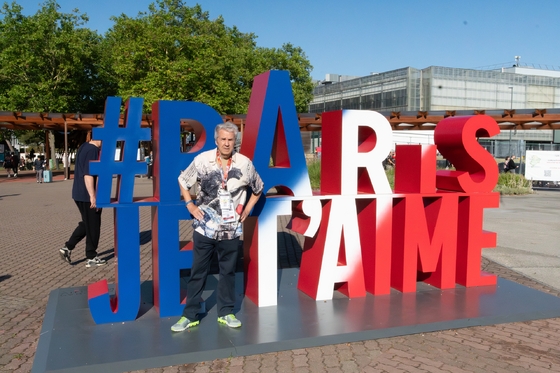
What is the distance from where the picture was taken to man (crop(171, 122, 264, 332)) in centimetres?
440

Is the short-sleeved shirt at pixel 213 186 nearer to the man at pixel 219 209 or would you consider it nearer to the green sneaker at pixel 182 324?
→ the man at pixel 219 209

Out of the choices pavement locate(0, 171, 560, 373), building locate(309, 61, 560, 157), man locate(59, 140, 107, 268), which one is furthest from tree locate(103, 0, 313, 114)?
building locate(309, 61, 560, 157)

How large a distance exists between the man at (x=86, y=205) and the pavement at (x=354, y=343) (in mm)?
223

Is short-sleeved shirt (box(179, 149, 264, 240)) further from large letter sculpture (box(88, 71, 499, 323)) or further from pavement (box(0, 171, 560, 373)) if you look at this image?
pavement (box(0, 171, 560, 373))

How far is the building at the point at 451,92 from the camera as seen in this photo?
6425 centimetres

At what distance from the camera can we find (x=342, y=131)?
5398 mm

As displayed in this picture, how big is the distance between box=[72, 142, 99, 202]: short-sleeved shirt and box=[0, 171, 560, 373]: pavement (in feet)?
3.45

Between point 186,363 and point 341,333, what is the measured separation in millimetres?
1347

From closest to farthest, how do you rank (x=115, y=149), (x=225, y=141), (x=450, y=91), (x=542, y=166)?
(x=225, y=141), (x=115, y=149), (x=542, y=166), (x=450, y=91)

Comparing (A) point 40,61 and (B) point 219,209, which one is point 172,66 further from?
(B) point 219,209

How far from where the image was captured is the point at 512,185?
19938 millimetres

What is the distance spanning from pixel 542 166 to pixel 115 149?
21.7 m

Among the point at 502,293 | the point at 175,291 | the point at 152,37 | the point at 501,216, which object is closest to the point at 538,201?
the point at 501,216

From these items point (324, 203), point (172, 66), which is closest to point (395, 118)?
point (172, 66)
